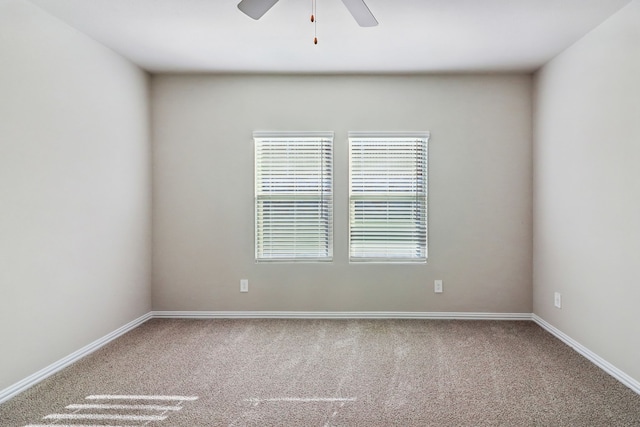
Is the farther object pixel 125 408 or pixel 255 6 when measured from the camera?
pixel 125 408

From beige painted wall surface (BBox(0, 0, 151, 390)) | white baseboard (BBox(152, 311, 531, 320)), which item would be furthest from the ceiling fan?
white baseboard (BBox(152, 311, 531, 320))

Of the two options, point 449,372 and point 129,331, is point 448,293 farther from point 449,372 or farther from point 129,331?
point 129,331

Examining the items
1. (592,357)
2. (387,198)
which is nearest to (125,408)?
(387,198)

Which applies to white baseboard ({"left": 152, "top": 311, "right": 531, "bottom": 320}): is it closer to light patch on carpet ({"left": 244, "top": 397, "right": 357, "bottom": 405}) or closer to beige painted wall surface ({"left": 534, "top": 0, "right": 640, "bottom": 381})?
beige painted wall surface ({"left": 534, "top": 0, "right": 640, "bottom": 381})

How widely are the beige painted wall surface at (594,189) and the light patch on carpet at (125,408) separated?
2973 mm

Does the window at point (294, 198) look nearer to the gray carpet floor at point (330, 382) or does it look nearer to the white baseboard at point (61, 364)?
the gray carpet floor at point (330, 382)

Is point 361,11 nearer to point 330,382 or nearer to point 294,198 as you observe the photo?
point 294,198

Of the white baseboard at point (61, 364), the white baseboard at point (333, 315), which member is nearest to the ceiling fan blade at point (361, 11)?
the white baseboard at point (333, 315)

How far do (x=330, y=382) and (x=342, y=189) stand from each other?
2.01 m

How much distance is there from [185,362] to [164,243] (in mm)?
1517

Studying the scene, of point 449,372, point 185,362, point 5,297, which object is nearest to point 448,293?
point 449,372

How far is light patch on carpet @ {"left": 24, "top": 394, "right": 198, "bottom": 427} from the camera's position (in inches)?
88.0

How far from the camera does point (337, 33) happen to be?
310 cm

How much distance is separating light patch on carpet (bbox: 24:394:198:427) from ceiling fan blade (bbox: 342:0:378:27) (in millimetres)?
2528
